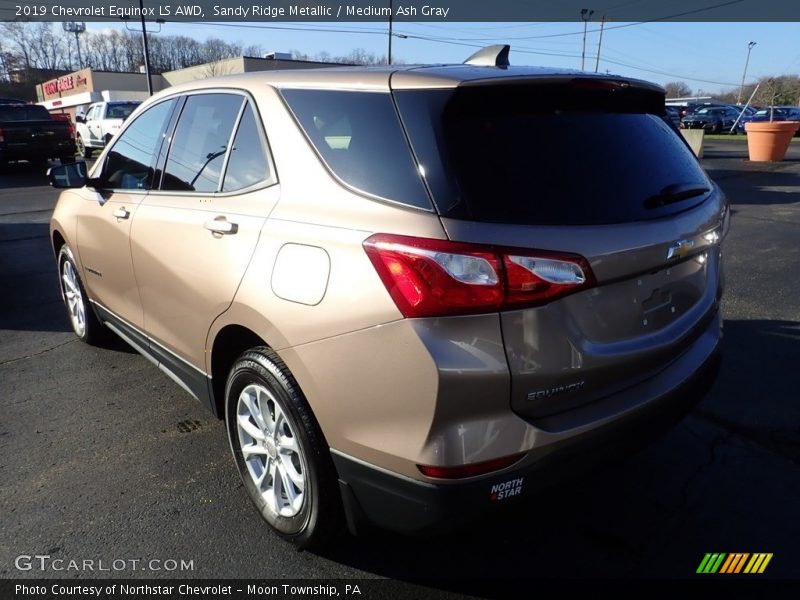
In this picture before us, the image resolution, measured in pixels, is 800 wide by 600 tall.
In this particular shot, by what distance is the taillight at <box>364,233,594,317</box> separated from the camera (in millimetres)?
1760

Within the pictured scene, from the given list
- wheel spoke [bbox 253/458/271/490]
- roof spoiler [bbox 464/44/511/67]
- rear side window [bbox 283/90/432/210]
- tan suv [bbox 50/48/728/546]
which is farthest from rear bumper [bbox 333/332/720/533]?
roof spoiler [bbox 464/44/511/67]

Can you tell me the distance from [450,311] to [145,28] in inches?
1320

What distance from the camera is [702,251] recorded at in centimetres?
243

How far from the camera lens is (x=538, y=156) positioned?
2.01 meters

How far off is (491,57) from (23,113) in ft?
66.2

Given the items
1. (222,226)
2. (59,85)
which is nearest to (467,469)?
(222,226)

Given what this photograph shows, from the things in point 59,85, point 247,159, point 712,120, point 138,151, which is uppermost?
point 247,159

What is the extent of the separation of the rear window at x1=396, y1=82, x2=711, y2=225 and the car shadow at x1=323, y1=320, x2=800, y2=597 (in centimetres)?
93

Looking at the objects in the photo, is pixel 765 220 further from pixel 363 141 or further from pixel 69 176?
pixel 69 176

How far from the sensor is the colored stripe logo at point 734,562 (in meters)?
2.29

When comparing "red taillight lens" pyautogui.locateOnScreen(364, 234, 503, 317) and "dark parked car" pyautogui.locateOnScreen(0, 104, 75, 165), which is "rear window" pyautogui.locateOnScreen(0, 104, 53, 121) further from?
"red taillight lens" pyautogui.locateOnScreen(364, 234, 503, 317)

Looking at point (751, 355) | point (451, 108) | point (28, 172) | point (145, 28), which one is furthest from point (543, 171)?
point (145, 28)

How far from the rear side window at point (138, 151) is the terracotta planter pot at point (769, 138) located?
17587 mm

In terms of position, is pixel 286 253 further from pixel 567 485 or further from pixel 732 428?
pixel 732 428
